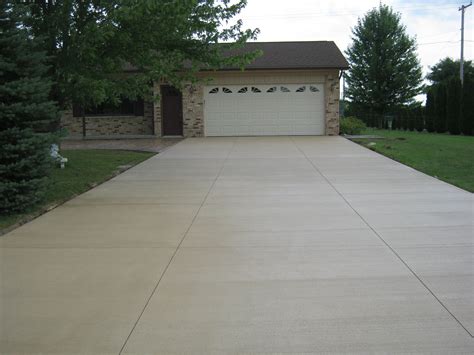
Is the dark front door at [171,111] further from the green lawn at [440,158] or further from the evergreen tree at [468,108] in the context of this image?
the evergreen tree at [468,108]

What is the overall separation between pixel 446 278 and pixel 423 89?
45.0 m

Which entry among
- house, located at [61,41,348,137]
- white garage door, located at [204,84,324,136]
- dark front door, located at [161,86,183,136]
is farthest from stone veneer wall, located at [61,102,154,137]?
white garage door, located at [204,84,324,136]

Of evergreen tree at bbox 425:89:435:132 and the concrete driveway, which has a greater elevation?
evergreen tree at bbox 425:89:435:132

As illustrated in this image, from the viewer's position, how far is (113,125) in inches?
1128

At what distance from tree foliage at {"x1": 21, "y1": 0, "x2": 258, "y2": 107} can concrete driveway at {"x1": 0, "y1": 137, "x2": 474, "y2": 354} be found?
271 cm

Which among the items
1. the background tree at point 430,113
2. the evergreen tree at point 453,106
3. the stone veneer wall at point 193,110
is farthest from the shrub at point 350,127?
the background tree at point 430,113

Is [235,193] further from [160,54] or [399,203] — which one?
[160,54]

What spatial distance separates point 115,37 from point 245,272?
23.7 feet

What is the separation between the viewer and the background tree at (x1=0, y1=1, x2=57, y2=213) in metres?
8.46

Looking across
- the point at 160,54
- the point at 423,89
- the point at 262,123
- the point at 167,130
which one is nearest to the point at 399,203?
the point at 160,54

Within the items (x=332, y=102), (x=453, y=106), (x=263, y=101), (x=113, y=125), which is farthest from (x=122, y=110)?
(x=453, y=106)

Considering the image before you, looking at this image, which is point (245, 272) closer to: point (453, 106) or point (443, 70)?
point (453, 106)

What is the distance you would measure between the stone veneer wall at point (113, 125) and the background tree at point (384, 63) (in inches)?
976

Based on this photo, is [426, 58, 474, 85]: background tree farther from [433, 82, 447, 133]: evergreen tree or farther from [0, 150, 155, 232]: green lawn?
[0, 150, 155, 232]: green lawn
